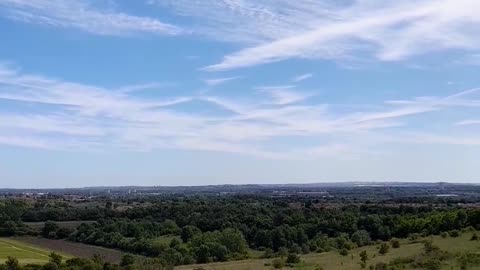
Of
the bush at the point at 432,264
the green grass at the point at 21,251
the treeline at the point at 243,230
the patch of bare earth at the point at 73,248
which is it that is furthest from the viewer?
the patch of bare earth at the point at 73,248

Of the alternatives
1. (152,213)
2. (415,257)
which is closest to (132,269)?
(415,257)

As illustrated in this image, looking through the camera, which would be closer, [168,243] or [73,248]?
[168,243]

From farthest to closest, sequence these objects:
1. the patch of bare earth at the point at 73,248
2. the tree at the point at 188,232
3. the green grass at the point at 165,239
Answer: the tree at the point at 188,232 < the green grass at the point at 165,239 < the patch of bare earth at the point at 73,248

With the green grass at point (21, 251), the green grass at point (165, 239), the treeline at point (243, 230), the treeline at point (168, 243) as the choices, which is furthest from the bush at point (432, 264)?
the green grass at point (165, 239)

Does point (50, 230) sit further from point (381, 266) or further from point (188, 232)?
point (381, 266)

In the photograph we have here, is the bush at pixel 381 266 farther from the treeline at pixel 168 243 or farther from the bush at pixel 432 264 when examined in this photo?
the treeline at pixel 168 243

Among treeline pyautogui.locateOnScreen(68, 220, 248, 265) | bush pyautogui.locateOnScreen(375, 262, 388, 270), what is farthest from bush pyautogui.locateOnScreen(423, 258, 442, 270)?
treeline pyautogui.locateOnScreen(68, 220, 248, 265)

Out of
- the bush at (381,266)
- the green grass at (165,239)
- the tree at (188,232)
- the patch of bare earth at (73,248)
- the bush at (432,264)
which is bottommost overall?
the patch of bare earth at (73,248)

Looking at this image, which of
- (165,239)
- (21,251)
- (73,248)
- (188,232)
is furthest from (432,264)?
(73,248)
